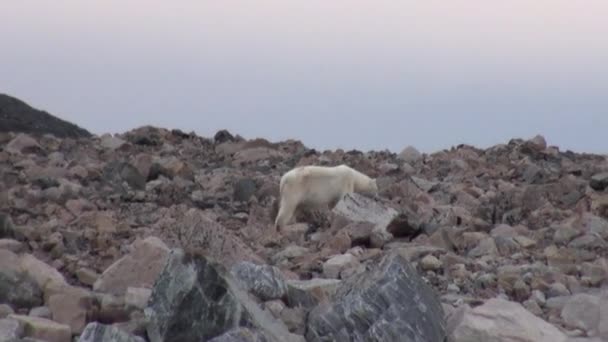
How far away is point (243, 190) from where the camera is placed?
564 inches

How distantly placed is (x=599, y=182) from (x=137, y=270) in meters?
8.51

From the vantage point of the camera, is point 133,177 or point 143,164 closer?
point 133,177

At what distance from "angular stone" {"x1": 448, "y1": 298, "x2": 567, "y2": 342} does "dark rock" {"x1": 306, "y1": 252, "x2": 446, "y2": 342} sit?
0.42 ft

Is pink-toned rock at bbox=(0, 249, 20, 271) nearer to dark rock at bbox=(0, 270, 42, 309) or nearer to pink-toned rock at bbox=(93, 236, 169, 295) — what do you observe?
dark rock at bbox=(0, 270, 42, 309)

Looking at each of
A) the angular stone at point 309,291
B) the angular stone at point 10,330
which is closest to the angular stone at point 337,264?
the angular stone at point 309,291

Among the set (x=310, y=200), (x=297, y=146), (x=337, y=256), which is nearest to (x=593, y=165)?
(x=297, y=146)

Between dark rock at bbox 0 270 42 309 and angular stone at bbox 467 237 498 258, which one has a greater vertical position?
angular stone at bbox 467 237 498 258

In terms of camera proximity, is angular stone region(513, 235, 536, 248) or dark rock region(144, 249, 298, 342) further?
angular stone region(513, 235, 536, 248)

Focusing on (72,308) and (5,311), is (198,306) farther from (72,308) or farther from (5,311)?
(5,311)

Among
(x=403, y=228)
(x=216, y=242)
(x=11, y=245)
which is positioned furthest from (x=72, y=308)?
(x=403, y=228)

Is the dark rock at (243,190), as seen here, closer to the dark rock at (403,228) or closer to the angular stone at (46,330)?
the dark rock at (403,228)

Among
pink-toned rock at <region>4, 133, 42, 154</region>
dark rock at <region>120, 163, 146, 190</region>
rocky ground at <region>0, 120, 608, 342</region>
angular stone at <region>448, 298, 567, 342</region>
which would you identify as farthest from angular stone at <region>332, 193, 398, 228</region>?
pink-toned rock at <region>4, 133, 42, 154</region>

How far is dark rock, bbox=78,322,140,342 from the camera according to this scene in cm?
681

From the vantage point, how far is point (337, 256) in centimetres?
976
